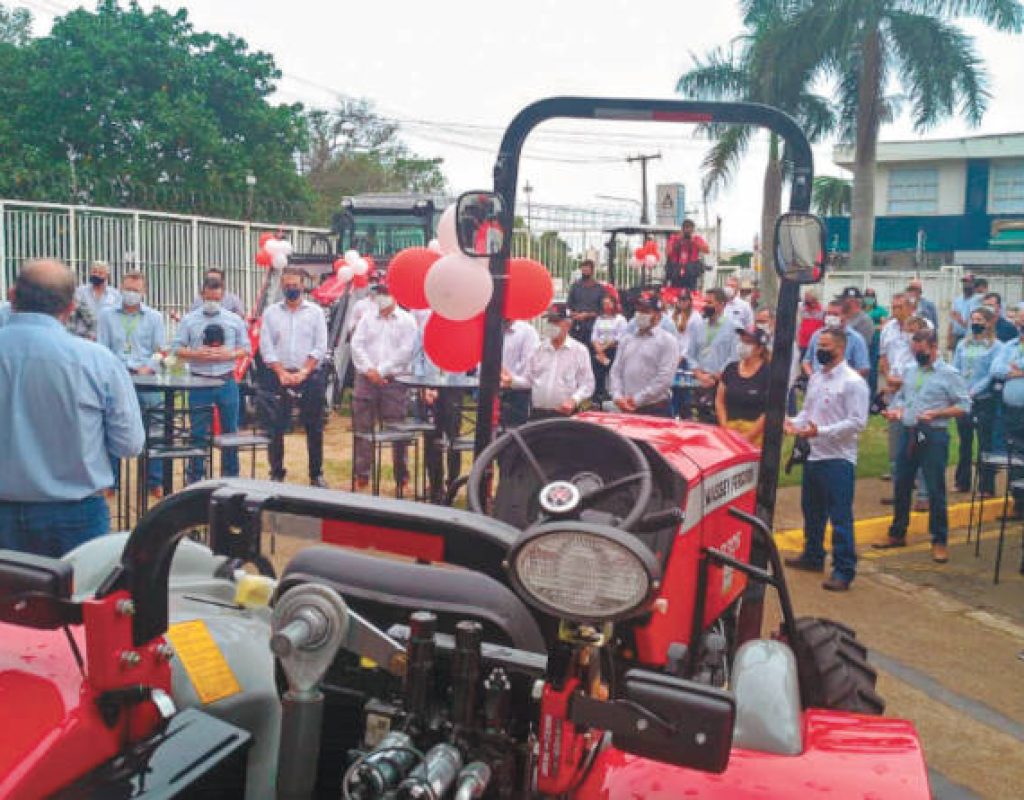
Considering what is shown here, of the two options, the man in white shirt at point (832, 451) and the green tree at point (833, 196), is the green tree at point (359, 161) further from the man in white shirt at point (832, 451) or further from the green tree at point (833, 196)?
the man in white shirt at point (832, 451)

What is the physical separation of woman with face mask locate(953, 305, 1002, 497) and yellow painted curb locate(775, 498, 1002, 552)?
0.39 m

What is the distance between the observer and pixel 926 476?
805cm

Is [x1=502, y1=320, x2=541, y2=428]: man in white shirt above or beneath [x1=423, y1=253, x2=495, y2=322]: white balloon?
beneath

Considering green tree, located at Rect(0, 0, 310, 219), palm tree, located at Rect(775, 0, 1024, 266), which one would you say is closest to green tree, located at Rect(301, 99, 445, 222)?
green tree, located at Rect(0, 0, 310, 219)

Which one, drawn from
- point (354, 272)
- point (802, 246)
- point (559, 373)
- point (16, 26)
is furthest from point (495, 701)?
point (16, 26)

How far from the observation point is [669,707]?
1.59 metres

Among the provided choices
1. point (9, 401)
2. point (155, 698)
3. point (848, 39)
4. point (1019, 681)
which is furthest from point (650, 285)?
point (155, 698)

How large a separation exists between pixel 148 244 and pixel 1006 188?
1334 inches

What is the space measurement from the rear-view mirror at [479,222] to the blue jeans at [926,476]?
5130 millimetres

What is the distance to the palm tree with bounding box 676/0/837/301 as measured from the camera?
949 inches

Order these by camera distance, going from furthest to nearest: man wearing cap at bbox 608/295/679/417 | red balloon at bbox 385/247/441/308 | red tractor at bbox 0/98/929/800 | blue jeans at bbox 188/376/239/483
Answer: man wearing cap at bbox 608/295/679/417
blue jeans at bbox 188/376/239/483
red balloon at bbox 385/247/441/308
red tractor at bbox 0/98/929/800

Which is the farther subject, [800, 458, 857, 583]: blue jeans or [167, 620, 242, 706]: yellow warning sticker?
[800, 458, 857, 583]: blue jeans

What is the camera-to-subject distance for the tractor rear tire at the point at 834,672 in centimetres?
383

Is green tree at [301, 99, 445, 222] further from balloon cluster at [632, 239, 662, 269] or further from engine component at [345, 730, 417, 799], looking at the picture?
engine component at [345, 730, 417, 799]
